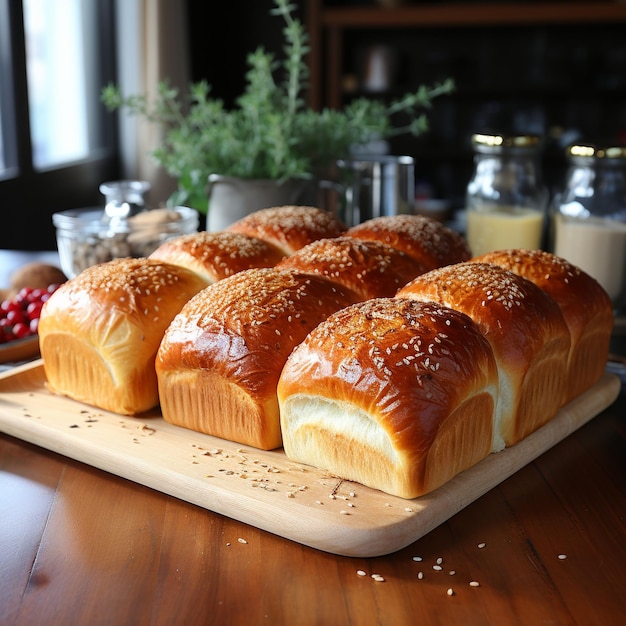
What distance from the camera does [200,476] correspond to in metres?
0.96

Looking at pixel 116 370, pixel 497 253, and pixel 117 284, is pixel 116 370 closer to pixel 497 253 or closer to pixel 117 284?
pixel 117 284

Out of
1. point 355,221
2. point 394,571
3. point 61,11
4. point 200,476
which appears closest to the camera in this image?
point 394,571

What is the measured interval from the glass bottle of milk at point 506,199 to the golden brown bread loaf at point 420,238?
1.02 ft

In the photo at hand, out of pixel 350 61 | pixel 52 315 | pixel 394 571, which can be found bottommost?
pixel 394 571

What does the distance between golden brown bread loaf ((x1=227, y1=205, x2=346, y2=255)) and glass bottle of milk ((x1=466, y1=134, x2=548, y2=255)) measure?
0.45 m

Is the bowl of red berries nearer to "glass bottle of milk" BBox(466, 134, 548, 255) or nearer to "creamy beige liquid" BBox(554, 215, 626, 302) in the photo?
"glass bottle of milk" BBox(466, 134, 548, 255)

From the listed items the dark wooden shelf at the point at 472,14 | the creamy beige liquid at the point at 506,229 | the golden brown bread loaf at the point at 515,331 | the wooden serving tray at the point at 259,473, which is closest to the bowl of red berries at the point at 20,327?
the wooden serving tray at the point at 259,473

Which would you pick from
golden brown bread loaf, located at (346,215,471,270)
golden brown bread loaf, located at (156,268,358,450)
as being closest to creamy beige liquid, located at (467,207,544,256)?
golden brown bread loaf, located at (346,215,471,270)

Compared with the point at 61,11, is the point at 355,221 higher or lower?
lower

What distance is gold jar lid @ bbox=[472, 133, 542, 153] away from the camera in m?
1.82

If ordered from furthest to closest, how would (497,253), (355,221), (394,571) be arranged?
(355,221) → (497,253) → (394,571)

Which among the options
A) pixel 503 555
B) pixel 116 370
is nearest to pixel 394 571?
pixel 503 555

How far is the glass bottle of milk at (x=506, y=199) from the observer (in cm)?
188

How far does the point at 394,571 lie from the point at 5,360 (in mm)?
883
